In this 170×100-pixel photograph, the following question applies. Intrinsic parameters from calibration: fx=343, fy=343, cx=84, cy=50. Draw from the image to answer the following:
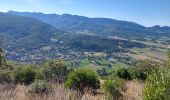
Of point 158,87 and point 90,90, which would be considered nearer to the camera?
point 158,87

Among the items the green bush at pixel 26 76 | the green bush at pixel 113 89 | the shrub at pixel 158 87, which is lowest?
the green bush at pixel 26 76

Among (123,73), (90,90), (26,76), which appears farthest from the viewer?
A: (123,73)

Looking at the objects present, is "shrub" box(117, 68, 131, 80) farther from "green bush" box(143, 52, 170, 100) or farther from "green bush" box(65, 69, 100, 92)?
"green bush" box(143, 52, 170, 100)

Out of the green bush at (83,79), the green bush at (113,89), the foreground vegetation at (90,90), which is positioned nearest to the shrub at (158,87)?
the foreground vegetation at (90,90)

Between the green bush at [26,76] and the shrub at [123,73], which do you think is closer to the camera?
the green bush at [26,76]

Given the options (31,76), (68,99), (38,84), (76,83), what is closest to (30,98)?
(68,99)

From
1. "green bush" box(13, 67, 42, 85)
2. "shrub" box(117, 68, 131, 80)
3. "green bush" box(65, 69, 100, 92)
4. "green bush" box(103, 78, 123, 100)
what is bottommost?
"green bush" box(13, 67, 42, 85)

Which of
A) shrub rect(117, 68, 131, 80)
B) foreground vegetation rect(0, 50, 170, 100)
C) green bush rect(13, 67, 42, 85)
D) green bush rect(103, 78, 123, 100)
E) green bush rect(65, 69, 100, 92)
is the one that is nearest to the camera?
foreground vegetation rect(0, 50, 170, 100)

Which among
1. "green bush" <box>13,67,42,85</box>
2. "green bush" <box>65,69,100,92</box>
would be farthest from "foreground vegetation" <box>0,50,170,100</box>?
"green bush" <box>13,67,42,85</box>

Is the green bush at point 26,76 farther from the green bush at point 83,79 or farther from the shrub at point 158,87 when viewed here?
the shrub at point 158,87

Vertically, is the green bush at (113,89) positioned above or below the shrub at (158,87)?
below

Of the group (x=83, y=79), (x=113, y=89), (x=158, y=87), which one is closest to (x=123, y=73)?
(x=83, y=79)

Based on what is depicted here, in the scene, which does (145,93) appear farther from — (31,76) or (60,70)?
(60,70)

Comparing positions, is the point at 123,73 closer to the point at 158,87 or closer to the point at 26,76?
the point at 26,76
